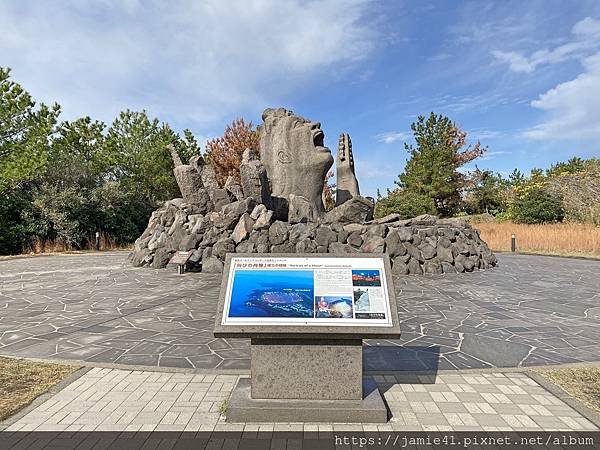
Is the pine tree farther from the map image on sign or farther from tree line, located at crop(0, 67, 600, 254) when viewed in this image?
the map image on sign

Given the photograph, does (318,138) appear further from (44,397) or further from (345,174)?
(44,397)

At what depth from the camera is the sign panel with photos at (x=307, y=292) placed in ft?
9.55

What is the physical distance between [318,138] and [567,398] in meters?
11.5

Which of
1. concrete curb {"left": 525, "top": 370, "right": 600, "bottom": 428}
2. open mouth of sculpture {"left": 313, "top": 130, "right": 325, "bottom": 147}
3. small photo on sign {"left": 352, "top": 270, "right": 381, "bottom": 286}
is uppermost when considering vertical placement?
open mouth of sculpture {"left": 313, "top": 130, "right": 325, "bottom": 147}

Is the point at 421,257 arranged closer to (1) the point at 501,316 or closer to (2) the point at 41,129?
(1) the point at 501,316

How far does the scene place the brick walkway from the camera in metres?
2.92

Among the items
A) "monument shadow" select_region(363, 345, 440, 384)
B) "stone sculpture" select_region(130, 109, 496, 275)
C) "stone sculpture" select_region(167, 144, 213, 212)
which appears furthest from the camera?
"stone sculpture" select_region(167, 144, 213, 212)

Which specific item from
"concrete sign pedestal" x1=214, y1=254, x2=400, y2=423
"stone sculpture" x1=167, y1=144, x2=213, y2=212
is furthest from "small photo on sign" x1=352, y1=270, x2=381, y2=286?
"stone sculpture" x1=167, y1=144, x2=213, y2=212

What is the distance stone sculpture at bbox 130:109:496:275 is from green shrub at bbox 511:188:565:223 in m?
14.0

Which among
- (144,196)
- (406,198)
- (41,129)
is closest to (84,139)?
(144,196)

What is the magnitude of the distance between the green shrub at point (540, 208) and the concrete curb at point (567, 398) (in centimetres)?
2383

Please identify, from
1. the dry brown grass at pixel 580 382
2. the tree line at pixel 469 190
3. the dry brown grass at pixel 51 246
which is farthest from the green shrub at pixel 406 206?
the dry brown grass at pixel 580 382

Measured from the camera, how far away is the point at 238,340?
5.07 m

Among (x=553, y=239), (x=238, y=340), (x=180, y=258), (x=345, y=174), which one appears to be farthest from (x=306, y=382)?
(x=553, y=239)
